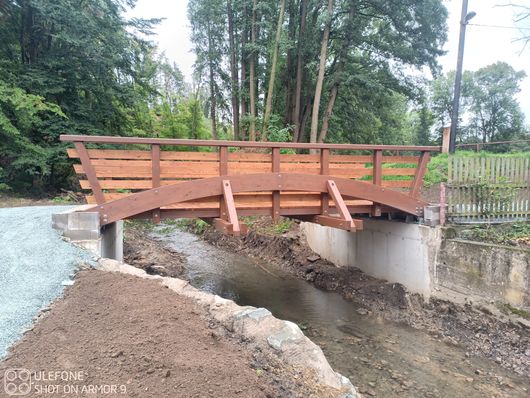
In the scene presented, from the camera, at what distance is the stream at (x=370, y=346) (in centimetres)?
567

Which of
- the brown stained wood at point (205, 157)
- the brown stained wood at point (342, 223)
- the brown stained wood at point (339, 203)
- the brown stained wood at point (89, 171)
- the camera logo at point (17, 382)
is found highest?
the brown stained wood at point (205, 157)

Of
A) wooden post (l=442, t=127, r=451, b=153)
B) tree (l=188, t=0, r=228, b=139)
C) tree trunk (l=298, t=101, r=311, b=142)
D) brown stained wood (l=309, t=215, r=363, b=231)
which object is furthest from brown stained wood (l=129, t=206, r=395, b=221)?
tree (l=188, t=0, r=228, b=139)

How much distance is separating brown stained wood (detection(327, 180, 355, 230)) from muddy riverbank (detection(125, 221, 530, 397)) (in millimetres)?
2470

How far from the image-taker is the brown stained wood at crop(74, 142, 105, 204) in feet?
20.1

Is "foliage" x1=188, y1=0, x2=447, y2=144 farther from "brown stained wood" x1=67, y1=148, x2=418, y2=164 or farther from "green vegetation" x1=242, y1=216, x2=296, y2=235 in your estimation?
"brown stained wood" x1=67, y1=148, x2=418, y2=164

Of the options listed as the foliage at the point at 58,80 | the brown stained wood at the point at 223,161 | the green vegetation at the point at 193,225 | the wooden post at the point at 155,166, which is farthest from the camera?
the green vegetation at the point at 193,225

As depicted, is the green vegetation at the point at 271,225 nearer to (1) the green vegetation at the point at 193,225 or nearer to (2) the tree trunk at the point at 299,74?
(1) the green vegetation at the point at 193,225

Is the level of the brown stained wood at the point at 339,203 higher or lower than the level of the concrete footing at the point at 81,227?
higher

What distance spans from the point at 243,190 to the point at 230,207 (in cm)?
57

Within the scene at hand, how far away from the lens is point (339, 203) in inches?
291

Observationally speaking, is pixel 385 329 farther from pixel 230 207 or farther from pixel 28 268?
pixel 28 268

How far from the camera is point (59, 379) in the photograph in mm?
2771

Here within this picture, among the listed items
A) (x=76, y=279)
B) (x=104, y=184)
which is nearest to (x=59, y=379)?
(x=76, y=279)

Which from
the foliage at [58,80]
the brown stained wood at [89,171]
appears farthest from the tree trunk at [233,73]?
the brown stained wood at [89,171]
